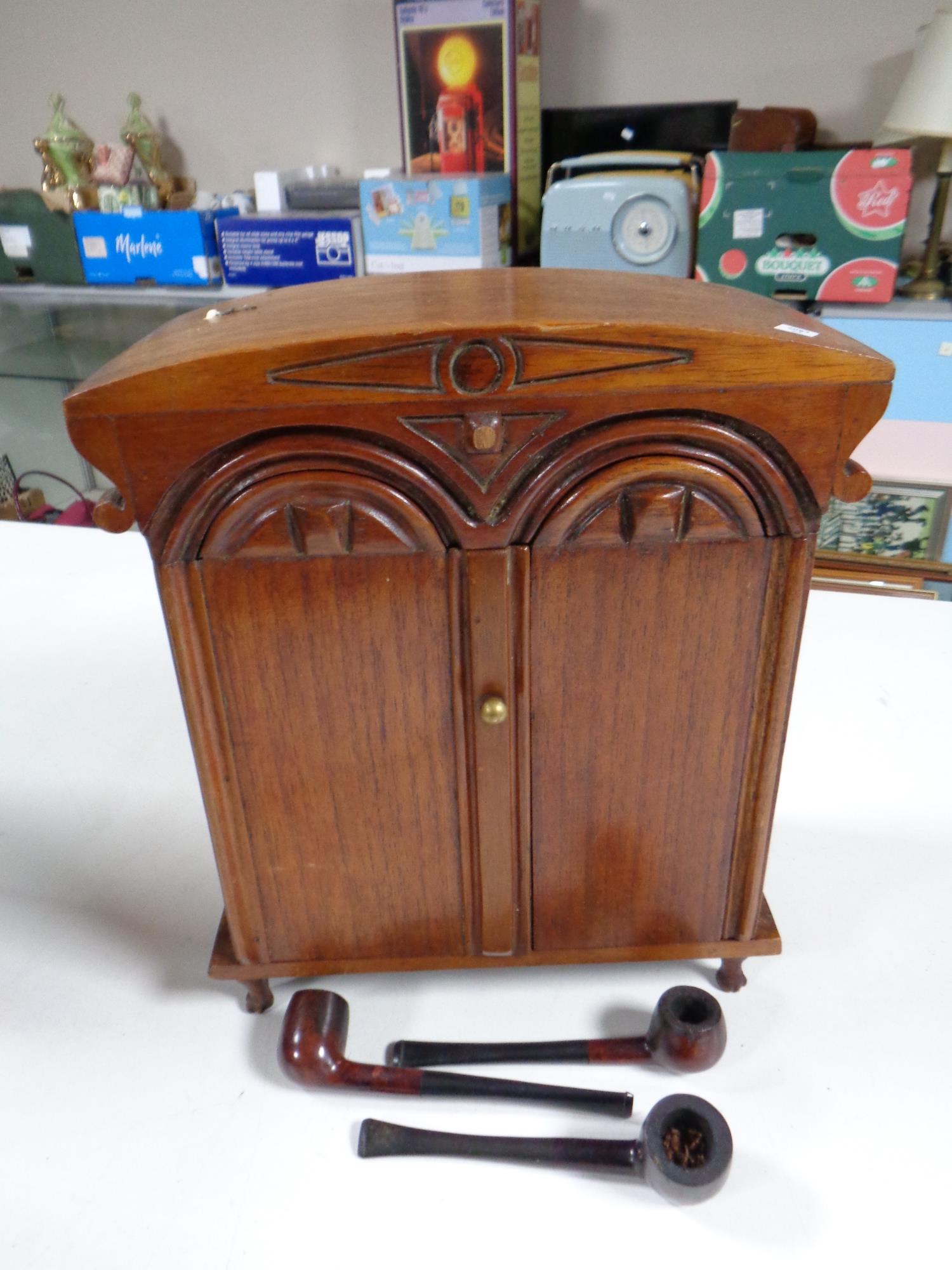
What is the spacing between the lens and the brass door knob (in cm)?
79

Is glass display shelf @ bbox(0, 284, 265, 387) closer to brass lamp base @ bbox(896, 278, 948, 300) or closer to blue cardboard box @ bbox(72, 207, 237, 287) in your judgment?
blue cardboard box @ bbox(72, 207, 237, 287)

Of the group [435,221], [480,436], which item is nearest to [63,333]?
[435,221]

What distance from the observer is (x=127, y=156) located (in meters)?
2.51

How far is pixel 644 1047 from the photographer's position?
876mm

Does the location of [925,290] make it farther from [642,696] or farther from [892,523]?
[642,696]

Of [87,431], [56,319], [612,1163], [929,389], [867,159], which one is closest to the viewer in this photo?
[87,431]

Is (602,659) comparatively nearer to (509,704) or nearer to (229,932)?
(509,704)

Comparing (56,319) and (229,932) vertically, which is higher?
(56,319)

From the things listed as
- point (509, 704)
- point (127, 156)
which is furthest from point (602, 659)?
point (127, 156)

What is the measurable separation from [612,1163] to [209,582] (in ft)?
1.90

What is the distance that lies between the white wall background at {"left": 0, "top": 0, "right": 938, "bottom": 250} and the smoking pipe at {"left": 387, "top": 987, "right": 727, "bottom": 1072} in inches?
77.7

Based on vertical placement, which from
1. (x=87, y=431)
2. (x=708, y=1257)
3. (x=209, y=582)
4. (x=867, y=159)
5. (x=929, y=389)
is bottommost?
(x=708, y=1257)

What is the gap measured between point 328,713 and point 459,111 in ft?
5.95

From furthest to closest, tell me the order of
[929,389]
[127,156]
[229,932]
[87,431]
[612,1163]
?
[127,156] → [929,389] → [229,932] → [612,1163] → [87,431]
